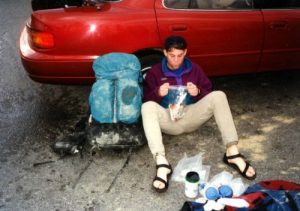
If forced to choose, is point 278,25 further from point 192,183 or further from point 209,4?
point 192,183

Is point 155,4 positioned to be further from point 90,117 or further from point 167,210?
point 167,210

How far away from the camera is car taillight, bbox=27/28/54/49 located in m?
4.49

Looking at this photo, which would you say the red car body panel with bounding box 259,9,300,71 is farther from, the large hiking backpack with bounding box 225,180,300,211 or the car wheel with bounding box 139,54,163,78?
the large hiking backpack with bounding box 225,180,300,211

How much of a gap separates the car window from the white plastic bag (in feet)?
5.13

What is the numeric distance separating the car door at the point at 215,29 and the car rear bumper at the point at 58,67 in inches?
35.4

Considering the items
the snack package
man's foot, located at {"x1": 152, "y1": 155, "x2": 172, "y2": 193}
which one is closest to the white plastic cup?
man's foot, located at {"x1": 152, "y1": 155, "x2": 172, "y2": 193}

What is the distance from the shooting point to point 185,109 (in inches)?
167

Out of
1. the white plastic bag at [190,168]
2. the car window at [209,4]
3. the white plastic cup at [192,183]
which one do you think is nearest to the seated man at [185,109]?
the white plastic bag at [190,168]

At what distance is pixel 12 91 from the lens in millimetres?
5531

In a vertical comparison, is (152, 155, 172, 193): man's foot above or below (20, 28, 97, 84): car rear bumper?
below

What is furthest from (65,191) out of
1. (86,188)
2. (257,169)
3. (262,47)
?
(262,47)

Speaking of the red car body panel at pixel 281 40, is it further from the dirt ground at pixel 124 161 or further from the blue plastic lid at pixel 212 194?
the blue plastic lid at pixel 212 194

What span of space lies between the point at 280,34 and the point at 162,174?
2202 mm

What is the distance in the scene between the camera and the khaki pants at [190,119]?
396 centimetres
